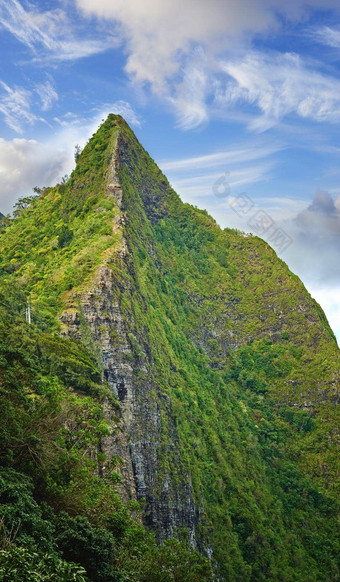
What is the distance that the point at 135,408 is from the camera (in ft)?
187

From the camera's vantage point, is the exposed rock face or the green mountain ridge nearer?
the green mountain ridge

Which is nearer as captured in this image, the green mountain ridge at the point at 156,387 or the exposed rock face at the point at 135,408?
the green mountain ridge at the point at 156,387

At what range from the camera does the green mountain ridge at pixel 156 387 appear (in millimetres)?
29828

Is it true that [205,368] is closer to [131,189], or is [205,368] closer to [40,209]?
[131,189]

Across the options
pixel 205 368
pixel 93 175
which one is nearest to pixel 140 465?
pixel 205 368

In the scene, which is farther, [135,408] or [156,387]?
[156,387]

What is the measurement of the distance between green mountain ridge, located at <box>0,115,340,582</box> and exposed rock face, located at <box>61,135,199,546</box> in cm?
21

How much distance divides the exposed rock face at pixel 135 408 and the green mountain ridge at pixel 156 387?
0.68ft

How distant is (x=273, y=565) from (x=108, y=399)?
154 ft

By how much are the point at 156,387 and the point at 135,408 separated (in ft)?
32.0

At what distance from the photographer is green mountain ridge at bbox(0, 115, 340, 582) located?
97.9ft

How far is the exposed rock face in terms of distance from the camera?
5288cm

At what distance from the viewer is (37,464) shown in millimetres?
28312

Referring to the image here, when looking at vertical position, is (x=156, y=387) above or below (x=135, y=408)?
above
